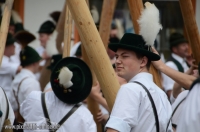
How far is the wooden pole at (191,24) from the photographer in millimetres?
6427

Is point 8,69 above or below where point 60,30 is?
below

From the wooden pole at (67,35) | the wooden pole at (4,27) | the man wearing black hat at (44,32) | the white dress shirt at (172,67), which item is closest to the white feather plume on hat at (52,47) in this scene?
the man wearing black hat at (44,32)

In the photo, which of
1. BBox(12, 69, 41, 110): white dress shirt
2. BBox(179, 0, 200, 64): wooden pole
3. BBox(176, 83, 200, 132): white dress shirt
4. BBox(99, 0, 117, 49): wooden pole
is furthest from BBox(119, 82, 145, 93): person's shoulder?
BBox(12, 69, 41, 110): white dress shirt

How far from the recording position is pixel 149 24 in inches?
223

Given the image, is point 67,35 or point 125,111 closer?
point 125,111

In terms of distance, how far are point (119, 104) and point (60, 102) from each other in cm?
163

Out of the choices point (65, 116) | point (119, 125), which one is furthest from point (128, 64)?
point (65, 116)

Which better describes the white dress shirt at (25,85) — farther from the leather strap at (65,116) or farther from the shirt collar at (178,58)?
the shirt collar at (178,58)

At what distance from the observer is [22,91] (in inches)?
355

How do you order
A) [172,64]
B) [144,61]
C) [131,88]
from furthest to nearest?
1. [172,64]
2. [144,61]
3. [131,88]

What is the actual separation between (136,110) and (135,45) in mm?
621

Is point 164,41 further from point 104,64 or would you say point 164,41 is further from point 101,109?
point 104,64

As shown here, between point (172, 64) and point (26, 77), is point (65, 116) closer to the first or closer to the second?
point (26, 77)

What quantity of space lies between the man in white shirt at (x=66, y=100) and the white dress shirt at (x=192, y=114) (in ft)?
6.97
